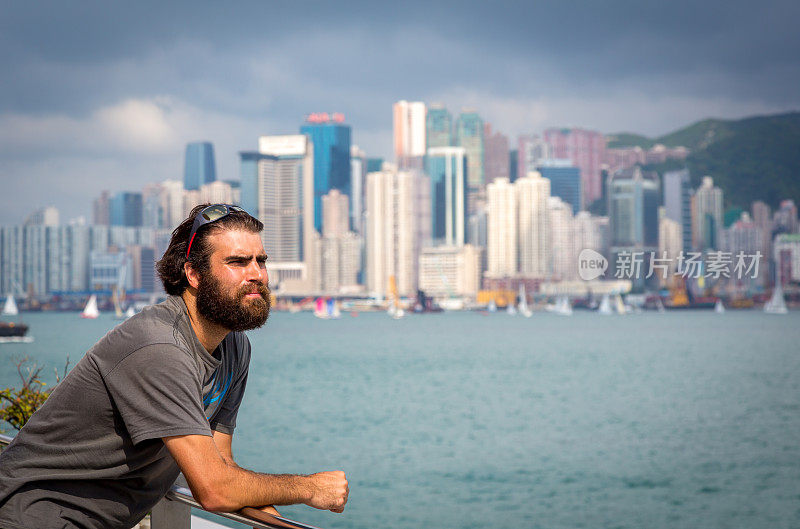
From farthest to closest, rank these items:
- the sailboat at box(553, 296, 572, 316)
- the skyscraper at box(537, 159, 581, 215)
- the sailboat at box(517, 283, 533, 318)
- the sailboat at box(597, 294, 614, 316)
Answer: the sailboat at box(553, 296, 572, 316) < the sailboat at box(597, 294, 614, 316) < the skyscraper at box(537, 159, 581, 215) < the sailboat at box(517, 283, 533, 318)

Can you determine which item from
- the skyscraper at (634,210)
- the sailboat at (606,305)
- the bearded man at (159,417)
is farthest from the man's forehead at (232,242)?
the sailboat at (606,305)

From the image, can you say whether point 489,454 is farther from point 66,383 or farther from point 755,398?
point 66,383

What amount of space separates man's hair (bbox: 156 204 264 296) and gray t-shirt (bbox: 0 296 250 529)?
0.23ft

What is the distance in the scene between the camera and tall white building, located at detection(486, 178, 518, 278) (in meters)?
96.2

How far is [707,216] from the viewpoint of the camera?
7650 centimetres

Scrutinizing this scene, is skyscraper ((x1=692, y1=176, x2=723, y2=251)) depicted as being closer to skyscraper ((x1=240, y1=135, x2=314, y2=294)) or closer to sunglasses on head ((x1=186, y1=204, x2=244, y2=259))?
skyscraper ((x1=240, y1=135, x2=314, y2=294))

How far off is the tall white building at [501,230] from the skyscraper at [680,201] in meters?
17.5

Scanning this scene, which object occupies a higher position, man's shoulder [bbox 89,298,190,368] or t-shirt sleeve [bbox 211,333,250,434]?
man's shoulder [bbox 89,298,190,368]

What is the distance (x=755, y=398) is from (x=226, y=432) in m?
31.1

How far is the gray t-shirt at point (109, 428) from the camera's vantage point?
139 centimetres

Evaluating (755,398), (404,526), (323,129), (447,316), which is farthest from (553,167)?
(404,526)

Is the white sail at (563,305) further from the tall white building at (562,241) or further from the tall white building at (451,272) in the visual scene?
the tall white building at (451,272)

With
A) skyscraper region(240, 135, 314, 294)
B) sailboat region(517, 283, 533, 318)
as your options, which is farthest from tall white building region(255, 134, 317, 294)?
→ sailboat region(517, 283, 533, 318)

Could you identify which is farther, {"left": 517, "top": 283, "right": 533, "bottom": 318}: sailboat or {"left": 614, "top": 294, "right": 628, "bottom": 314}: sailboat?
{"left": 614, "top": 294, "right": 628, "bottom": 314}: sailboat
